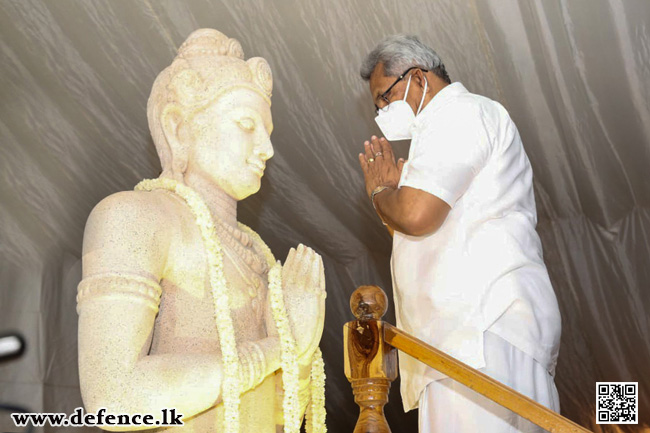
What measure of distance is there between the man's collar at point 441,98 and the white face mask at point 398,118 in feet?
0.48

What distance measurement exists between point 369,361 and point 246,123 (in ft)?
2.76

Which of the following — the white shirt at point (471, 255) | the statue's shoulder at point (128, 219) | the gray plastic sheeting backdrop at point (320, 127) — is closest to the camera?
the statue's shoulder at point (128, 219)

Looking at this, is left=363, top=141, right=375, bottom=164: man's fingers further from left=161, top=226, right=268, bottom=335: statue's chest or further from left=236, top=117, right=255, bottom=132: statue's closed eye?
left=161, top=226, right=268, bottom=335: statue's chest

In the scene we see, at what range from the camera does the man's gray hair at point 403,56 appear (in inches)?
124

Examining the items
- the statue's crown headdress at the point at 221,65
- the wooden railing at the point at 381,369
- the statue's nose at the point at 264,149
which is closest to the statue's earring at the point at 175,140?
the statue's crown headdress at the point at 221,65

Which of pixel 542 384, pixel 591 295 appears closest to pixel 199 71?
pixel 542 384

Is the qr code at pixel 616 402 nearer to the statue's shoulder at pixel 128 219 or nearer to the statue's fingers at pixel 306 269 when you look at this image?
the statue's fingers at pixel 306 269

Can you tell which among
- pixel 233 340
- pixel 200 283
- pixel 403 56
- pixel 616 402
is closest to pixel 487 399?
pixel 233 340

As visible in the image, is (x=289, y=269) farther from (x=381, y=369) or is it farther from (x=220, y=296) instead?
(x=381, y=369)

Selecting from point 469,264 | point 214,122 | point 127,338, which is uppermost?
point 214,122

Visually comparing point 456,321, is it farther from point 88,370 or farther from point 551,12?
point 551,12

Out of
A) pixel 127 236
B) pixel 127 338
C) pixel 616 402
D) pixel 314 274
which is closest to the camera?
pixel 127 338

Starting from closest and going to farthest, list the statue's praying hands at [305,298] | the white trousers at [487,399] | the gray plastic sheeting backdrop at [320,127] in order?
the statue's praying hands at [305,298] → the white trousers at [487,399] → the gray plastic sheeting backdrop at [320,127]

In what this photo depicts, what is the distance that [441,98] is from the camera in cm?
297
